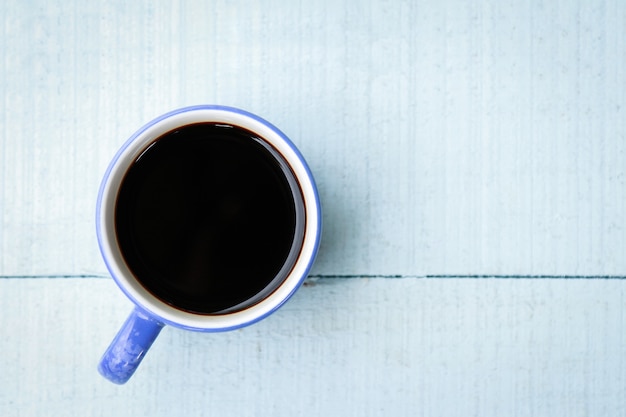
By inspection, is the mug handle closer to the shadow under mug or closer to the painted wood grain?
the shadow under mug

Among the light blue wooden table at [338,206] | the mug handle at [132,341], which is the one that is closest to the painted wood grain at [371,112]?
the light blue wooden table at [338,206]

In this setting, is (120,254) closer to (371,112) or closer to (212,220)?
(212,220)

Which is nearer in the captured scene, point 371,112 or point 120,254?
point 120,254

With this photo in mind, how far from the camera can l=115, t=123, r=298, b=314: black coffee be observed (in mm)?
456

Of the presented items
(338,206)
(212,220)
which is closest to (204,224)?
(212,220)

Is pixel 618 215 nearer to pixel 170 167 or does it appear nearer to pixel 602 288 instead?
pixel 602 288

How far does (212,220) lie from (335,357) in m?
0.15

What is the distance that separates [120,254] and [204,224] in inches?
2.6

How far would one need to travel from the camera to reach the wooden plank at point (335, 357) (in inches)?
20.9

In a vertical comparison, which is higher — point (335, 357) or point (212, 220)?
point (212, 220)

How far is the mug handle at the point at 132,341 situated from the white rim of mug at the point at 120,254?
0.02 metres

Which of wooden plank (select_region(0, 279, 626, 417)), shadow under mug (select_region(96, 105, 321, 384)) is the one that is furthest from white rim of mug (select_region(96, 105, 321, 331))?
→ wooden plank (select_region(0, 279, 626, 417))

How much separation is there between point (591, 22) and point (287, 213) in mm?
298

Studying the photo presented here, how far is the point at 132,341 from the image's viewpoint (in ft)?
1.45
